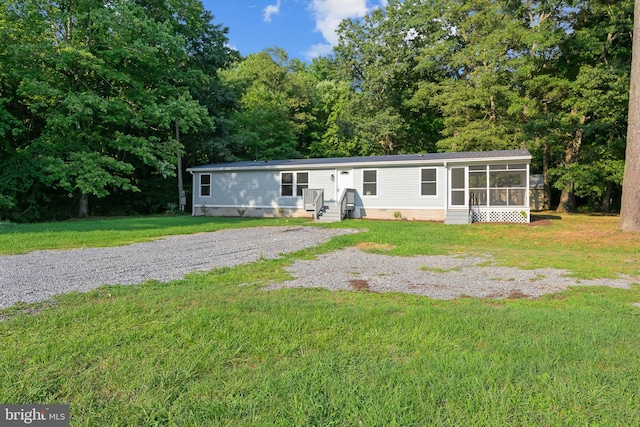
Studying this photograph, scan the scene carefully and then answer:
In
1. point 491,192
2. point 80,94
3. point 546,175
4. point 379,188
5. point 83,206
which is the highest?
point 80,94

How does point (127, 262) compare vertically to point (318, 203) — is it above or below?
below

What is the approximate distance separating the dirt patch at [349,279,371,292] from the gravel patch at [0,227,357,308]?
85.7 inches

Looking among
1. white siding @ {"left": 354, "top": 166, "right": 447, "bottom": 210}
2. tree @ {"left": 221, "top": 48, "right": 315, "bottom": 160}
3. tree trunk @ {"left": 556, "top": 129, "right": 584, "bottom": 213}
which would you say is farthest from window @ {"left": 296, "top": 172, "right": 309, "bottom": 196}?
tree trunk @ {"left": 556, "top": 129, "right": 584, "bottom": 213}

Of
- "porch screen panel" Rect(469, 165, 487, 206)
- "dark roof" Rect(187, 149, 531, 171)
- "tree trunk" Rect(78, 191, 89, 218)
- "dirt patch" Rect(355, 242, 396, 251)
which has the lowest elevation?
"dirt patch" Rect(355, 242, 396, 251)

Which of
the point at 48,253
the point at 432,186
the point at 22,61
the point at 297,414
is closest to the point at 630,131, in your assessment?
the point at 432,186

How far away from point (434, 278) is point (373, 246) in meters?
3.28

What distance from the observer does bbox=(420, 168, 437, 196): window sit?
15.5 m

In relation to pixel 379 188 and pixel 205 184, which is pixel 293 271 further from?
pixel 205 184

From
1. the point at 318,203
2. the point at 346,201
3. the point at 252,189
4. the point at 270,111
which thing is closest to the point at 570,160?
the point at 346,201

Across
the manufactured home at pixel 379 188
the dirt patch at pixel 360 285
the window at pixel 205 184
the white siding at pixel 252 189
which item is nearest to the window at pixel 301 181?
the manufactured home at pixel 379 188

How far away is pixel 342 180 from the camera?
16.9 metres

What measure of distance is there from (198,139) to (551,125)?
1915 centimetres

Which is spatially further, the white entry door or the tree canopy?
the white entry door

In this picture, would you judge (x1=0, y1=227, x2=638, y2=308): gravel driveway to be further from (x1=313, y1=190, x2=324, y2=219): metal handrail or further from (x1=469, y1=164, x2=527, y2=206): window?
(x1=469, y1=164, x2=527, y2=206): window
